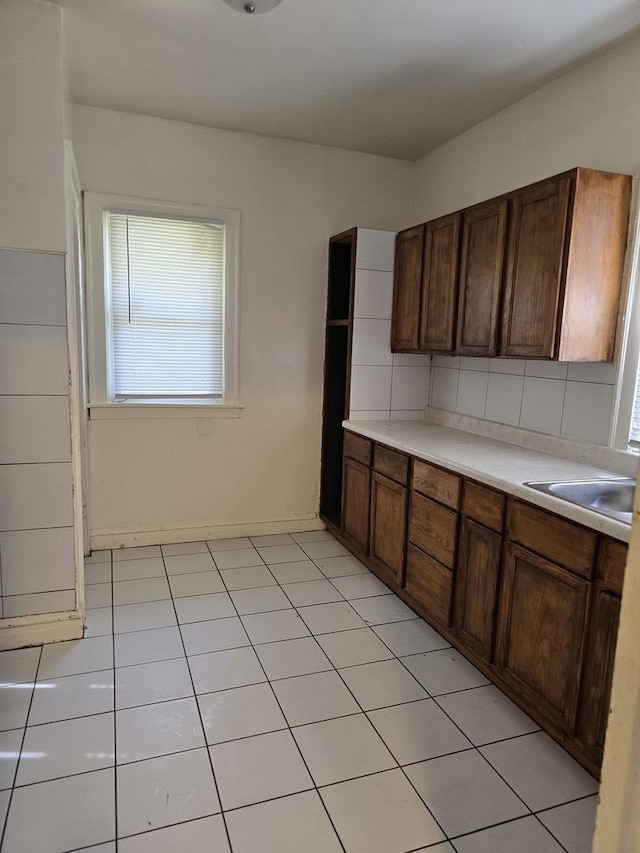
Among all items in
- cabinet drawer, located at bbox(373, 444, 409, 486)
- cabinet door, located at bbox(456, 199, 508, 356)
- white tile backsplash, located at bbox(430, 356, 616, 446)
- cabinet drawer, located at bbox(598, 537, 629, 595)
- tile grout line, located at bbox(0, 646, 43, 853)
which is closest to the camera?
tile grout line, located at bbox(0, 646, 43, 853)

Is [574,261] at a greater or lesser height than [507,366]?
greater

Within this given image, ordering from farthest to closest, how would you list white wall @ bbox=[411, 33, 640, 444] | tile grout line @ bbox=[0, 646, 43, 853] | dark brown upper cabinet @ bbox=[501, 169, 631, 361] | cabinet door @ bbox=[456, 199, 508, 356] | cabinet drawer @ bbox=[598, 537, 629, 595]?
1. cabinet door @ bbox=[456, 199, 508, 356]
2. white wall @ bbox=[411, 33, 640, 444]
3. dark brown upper cabinet @ bbox=[501, 169, 631, 361]
4. cabinet drawer @ bbox=[598, 537, 629, 595]
5. tile grout line @ bbox=[0, 646, 43, 853]

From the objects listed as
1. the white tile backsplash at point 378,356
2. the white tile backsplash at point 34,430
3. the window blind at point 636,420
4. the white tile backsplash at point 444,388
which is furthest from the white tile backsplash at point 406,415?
the white tile backsplash at point 34,430

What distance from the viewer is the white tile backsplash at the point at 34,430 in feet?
7.32

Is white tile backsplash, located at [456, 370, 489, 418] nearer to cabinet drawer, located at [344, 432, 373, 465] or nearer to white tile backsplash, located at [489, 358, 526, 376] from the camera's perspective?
white tile backsplash, located at [489, 358, 526, 376]

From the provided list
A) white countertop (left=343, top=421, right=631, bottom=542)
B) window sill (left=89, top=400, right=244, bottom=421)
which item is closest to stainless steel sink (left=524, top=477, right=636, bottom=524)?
white countertop (left=343, top=421, right=631, bottom=542)

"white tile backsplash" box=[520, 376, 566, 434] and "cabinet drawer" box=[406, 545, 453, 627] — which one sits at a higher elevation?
"white tile backsplash" box=[520, 376, 566, 434]

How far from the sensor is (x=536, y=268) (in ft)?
7.48

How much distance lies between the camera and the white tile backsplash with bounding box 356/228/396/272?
330 cm

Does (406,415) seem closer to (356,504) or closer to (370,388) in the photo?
(370,388)

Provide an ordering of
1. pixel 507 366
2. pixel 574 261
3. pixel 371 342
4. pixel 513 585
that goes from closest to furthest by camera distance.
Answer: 1. pixel 513 585
2. pixel 574 261
3. pixel 507 366
4. pixel 371 342

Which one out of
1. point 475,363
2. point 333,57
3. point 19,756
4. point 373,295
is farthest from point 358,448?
point 19,756

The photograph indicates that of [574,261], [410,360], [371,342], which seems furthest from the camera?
[410,360]

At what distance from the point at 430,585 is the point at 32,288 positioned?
2155mm
